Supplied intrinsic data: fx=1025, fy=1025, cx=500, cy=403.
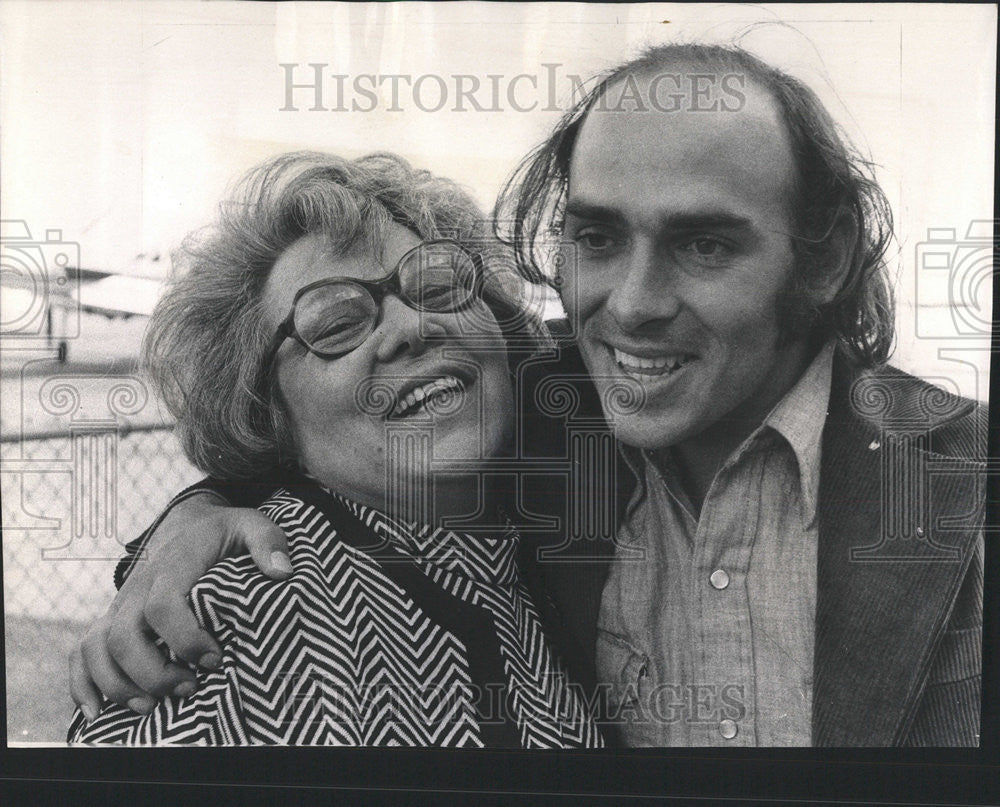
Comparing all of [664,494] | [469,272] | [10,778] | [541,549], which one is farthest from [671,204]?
[10,778]

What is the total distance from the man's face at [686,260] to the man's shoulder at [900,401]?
18 cm

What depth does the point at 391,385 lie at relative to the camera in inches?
110

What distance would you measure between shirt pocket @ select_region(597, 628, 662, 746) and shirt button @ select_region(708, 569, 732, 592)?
28 centimetres

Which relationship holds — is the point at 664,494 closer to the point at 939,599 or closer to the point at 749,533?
the point at 749,533

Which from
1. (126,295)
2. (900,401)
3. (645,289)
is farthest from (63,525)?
(900,401)

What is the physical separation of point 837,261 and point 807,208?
166mm

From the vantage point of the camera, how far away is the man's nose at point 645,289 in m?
2.72

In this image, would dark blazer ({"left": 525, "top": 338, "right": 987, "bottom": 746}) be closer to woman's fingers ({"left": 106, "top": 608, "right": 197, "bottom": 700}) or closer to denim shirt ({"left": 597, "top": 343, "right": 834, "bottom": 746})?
denim shirt ({"left": 597, "top": 343, "right": 834, "bottom": 746})

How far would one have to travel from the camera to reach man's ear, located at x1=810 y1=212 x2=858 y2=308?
2.76 meters

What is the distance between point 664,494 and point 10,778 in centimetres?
211

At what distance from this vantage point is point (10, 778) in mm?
3047

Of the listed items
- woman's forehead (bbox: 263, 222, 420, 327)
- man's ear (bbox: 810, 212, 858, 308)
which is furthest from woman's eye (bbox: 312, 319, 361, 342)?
man's ear (bbox: 810, 212, 858, 308)

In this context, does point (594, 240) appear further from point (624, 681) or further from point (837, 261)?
point (624, 681)

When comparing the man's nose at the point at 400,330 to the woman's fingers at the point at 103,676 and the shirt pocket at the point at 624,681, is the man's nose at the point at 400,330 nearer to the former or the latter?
the shirt pocket at the point at 624,681
